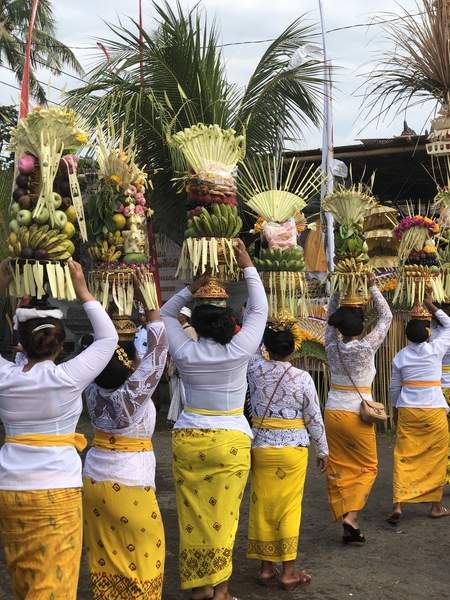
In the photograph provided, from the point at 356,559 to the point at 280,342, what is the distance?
1.67 m

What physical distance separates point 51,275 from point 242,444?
1.71m

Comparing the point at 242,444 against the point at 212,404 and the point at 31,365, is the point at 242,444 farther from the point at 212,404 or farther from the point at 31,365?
the point at 31,365

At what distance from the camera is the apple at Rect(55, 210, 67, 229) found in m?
3.44

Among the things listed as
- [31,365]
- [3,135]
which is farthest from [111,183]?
[3,135]

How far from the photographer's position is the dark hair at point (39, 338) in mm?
3295

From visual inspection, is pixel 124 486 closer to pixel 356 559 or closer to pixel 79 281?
pixel 79 281

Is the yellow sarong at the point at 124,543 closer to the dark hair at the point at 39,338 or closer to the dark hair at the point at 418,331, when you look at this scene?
the dark hair at the point at 39,338

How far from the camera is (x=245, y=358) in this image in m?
4.46

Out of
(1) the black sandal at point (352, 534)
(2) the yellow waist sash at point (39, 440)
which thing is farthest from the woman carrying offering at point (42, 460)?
(1) the black sandal at point (352, 534)

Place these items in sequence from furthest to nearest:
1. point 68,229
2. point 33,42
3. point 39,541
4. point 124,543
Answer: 1. point 33,42
2. point 124,543
3. point 68,229
4. point 39,541

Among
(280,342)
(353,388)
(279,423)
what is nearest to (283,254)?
(280,342)

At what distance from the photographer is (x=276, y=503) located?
16.2 ft

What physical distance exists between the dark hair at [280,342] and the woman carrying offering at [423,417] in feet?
6.32

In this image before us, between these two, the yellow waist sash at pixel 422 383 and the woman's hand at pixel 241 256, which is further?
the yellow waist sash at pixel 422 383
